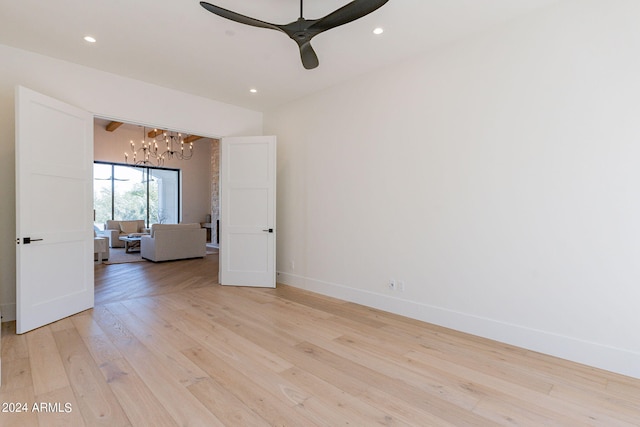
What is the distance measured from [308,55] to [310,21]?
11.5 inches

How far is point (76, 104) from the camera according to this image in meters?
3.71

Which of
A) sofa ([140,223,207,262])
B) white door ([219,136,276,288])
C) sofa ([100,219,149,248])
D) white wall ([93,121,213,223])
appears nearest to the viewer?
white door ([219,136,276,288])

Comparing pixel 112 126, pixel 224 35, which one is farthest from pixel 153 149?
pixel 224 35

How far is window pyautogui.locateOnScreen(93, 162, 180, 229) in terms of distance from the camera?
9648 millimetres

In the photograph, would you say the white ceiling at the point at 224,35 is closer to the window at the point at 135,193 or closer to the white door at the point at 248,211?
the white door at the point at 248,211

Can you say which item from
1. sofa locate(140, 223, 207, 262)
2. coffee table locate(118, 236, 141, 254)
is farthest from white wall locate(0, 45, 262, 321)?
coffee table locate(118, 236, 141, 254)

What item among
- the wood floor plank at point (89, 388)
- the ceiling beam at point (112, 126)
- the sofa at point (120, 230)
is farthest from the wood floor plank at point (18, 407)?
the ceiling beam at point (112, 126)

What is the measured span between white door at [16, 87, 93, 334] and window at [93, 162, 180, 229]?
6993mm

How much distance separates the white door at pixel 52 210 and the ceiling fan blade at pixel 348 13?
2894 millimetres

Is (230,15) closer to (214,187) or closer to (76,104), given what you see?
(76,104)

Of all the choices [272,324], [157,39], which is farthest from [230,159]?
[272,324]

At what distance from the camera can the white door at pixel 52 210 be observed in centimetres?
298

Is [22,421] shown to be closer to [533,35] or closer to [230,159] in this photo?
[230,159]

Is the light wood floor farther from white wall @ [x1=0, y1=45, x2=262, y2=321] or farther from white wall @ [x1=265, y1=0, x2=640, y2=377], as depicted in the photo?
white wall @ [x1=0, y1=45, x2=262, y2=321]
